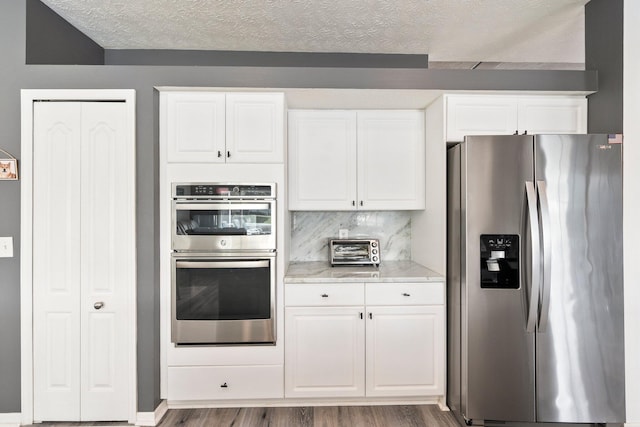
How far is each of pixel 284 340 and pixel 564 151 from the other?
2.14m

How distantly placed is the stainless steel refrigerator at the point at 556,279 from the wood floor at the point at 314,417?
464mm

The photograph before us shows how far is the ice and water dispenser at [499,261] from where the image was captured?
2203mm

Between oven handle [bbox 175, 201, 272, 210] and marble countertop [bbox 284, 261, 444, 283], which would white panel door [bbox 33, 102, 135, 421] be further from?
marble countertop [bbox 284, 261, 444, 283]

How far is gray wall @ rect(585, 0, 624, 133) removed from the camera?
2316mm

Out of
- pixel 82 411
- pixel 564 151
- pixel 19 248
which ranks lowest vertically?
pixel 82 411

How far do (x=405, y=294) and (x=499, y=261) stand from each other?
65 centimetres

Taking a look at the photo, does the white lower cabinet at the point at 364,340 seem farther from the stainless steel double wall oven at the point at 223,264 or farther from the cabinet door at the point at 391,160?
the cabinet door at the point at 391,160

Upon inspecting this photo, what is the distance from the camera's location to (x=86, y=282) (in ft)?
7.65

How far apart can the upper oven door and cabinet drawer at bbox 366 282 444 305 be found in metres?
0.82

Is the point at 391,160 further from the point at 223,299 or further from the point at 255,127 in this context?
the point at 223,299

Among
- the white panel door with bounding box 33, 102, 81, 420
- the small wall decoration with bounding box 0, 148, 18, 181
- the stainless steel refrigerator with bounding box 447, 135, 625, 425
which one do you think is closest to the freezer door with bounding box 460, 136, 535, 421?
the stainless steel refrigerator with bounding box 447, 135, 625, 425

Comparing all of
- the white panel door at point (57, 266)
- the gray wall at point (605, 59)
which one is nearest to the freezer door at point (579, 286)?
the gray wall at point (605, 59)
